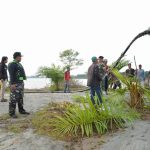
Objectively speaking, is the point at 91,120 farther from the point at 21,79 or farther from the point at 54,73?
the point at 54,73

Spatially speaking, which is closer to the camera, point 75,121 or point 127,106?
point 75,121

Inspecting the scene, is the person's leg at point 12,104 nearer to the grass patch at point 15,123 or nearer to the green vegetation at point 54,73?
the grass patch at point 15,123

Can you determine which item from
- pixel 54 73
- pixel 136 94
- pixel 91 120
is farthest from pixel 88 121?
pixel 54 73

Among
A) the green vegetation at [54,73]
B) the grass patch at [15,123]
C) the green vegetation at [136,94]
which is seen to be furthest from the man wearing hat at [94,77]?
the green vegetation at [54,73]

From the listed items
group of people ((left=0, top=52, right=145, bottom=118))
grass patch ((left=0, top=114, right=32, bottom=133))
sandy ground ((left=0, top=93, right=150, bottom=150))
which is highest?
group of people ((left=0, top=52, right=145, bottom=118))

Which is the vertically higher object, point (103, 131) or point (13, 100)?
point (13, 100)

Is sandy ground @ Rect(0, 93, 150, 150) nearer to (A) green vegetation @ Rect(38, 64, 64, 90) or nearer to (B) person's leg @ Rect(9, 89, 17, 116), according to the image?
(B) person's leg @ Rect(9, 89, 17, 116)

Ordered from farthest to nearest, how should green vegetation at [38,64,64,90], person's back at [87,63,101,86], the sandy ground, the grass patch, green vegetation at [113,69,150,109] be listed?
green vegetation at [38,64,64,90]
person's back at [87,63,101,86]
green vegetation at [113,69,150,109]
the grass patch
the sandy ground

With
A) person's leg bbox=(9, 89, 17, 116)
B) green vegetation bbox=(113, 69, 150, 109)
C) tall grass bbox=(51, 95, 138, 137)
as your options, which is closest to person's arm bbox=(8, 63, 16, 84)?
person's leg bbox=(9, 89, 17, 116)

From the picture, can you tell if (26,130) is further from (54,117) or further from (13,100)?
(13,100)

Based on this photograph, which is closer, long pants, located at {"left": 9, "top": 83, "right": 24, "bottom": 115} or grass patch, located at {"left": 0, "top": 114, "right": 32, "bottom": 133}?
grass patch, located at {"left": 0, "top": 114, "right": 32, "bottom": 133}

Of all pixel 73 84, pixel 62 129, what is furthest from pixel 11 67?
pixel 73 84

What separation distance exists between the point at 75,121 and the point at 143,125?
5.27 ft

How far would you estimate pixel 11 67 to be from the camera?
1061 centimetres
